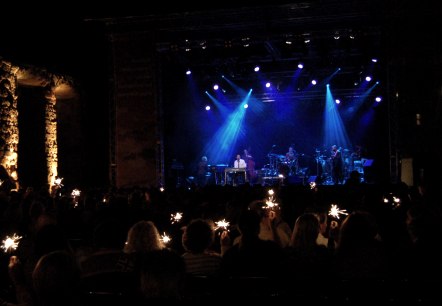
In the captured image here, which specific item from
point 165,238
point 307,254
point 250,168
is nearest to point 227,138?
point 250,168

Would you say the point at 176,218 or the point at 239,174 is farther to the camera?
the point at 239,174

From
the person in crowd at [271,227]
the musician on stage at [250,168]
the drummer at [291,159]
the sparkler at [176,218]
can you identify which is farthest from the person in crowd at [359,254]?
the drummer at [291,159]

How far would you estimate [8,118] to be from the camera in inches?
559

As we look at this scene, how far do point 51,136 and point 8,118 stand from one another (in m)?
2.80

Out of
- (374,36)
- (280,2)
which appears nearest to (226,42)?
(280,2)

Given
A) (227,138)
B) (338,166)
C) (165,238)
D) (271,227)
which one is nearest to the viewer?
(165,238)

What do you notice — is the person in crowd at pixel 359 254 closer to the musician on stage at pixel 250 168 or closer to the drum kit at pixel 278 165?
the drum kit at pixel 278 165

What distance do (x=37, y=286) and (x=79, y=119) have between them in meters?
15.3

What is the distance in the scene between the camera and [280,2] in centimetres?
1552

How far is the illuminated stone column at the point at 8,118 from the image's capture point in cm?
1391

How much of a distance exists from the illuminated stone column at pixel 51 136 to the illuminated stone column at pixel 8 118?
2168 millimetres

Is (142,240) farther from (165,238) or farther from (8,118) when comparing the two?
(8,118)

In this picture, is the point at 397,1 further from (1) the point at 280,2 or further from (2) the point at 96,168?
(2) the point at 96,168

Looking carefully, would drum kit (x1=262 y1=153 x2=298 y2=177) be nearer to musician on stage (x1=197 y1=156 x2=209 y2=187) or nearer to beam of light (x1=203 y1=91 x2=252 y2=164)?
musician on stage (x1=197 y1=156 x2=209 y2=187)
